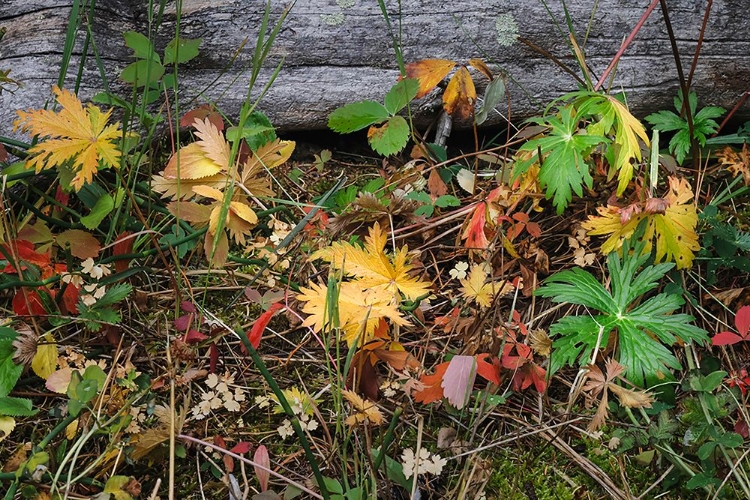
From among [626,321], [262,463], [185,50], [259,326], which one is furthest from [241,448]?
[185,50]

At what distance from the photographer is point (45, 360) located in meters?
1.69

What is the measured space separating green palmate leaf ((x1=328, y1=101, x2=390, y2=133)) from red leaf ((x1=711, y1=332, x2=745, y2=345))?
1.28 m

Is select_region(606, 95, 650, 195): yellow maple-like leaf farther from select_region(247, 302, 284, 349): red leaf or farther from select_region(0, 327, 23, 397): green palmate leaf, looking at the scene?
select_region(0, 327, 23, 397): green palmate leaf

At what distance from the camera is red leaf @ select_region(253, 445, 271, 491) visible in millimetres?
1544

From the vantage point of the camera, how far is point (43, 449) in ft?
5.04

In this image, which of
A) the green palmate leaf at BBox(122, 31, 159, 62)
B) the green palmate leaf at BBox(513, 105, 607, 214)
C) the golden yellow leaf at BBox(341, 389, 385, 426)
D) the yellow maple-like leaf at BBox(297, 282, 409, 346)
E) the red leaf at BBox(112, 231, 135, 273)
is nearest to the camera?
the golden yellow leaf at BBox(341, 389, 385, 426)

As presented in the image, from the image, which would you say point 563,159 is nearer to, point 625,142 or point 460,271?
point 625,142

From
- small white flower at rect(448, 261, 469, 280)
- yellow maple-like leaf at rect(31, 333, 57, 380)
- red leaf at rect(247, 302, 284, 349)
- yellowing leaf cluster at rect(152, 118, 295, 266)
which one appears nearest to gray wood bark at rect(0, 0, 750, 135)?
yellowing leaf cluster at rect(152, 118, 295, 266)

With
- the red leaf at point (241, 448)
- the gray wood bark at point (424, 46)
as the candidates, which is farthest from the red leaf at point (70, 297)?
the gray wood bark at point (424, 46)

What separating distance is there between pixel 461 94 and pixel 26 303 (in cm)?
157

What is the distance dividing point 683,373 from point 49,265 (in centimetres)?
197

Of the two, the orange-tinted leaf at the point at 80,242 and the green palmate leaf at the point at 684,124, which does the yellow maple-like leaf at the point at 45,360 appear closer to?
the orange-tinted leaf at the point at 80,242

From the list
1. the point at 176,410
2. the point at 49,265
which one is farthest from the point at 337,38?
the point at 176,410

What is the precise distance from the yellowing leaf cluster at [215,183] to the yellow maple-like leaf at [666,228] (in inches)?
42.6
